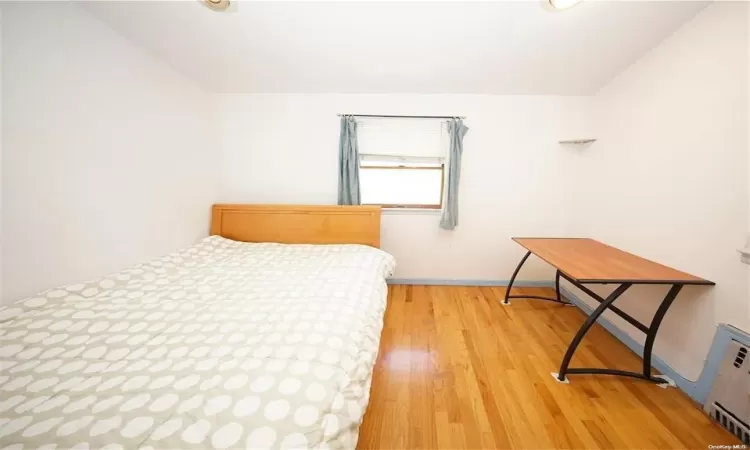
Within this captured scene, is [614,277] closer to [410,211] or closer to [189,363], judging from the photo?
[410,211]

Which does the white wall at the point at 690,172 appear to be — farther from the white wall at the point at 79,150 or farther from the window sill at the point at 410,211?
the white wall at the point at 79,150

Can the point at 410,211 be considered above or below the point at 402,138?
below

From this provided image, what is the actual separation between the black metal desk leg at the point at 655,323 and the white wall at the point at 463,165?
1441 millimetres

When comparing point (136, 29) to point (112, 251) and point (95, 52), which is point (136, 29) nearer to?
point (95, 52)

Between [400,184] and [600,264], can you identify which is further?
[400,184]

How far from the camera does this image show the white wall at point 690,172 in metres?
1.36

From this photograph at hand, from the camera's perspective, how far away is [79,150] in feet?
5.16

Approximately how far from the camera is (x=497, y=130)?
2.85m

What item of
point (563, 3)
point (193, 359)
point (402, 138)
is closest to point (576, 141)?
point (563, 3)

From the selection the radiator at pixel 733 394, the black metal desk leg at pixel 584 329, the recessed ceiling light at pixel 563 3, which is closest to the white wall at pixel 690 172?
the radiator at pixel 733 394

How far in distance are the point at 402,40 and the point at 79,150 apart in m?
2.14

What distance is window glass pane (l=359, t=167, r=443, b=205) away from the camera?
3.03 meters

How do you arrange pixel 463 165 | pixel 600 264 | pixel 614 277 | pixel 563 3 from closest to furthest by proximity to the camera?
pixel 563 3 < pixel 614 277 < pixel 600 264 < pixel 463 165

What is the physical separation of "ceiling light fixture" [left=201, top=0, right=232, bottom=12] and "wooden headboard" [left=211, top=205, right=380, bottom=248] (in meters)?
1.64
